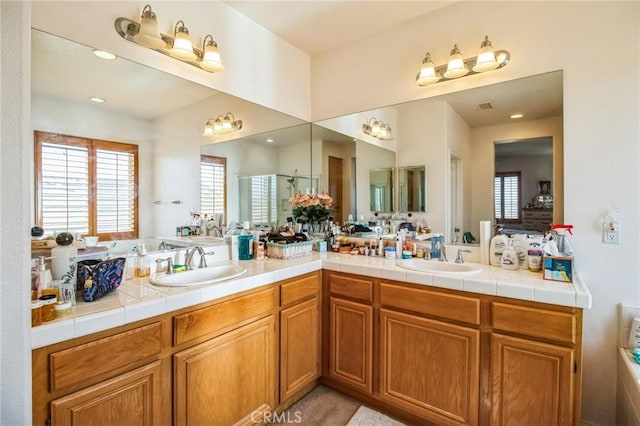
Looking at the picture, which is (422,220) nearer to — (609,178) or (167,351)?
(609,178)

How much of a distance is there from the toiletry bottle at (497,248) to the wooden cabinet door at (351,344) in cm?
86

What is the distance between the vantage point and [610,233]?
5.36 ft

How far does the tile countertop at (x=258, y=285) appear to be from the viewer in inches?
41.8

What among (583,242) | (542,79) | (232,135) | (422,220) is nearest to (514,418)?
(583,242)

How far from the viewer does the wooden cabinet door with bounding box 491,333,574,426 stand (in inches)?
53.6

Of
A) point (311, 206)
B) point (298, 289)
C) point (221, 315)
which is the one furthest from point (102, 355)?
point (311, 206)

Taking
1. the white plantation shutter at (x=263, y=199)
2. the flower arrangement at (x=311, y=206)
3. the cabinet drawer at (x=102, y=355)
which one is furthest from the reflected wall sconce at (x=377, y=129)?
the cabinet drawer at (x=102, y=355)

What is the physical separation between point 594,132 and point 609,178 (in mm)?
271

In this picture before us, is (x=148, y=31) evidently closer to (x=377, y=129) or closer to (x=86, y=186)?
(x=86, y=186)

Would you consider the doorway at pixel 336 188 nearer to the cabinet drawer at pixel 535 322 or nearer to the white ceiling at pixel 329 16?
the white ceiling at pixel 329 16

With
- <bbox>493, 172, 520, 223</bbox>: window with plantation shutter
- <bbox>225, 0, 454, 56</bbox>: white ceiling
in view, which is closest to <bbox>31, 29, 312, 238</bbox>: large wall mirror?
<bbox>225, 0, 454, 56</bbox>: white ceiling

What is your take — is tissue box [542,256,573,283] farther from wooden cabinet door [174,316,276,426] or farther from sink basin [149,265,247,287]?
sink basin [149,265,247,287]

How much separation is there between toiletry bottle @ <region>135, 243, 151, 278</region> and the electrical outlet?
2589 millimetres

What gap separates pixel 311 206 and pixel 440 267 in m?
1.16
